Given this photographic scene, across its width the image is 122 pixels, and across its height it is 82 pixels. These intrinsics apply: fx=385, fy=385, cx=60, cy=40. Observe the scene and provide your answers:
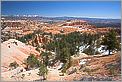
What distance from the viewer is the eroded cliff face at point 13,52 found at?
17.4 feet

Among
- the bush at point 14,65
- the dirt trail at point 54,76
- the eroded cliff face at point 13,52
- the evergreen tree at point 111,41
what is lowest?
the dirt trail at point 54,76

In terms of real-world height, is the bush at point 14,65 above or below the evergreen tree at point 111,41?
below

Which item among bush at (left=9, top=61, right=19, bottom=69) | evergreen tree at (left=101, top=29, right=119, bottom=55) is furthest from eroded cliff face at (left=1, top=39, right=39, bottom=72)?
evergreen tree at (left=101, top=29, right=119, bottom=55)

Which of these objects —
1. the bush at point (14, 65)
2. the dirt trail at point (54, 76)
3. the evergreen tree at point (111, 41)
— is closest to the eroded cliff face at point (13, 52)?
the bush at point (14, 65)

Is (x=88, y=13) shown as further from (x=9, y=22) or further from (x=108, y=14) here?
(x=9, y=22)

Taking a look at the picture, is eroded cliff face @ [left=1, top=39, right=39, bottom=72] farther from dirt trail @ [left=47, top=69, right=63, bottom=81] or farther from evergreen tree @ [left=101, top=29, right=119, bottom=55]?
evergreen tree @ [left=101, top=29, right=119, bottom=55]

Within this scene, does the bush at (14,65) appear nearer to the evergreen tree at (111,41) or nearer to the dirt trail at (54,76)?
the dirt trail at (54,76)

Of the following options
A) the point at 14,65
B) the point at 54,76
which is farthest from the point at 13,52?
the point at 54,76

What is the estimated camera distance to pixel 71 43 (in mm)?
5406

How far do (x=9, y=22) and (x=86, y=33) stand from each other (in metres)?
1.10

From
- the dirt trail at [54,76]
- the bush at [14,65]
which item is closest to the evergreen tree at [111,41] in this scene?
the dirt trail at [54,76]

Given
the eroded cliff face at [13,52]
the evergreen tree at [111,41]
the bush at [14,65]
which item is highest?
the evergreen tree at [111,41]

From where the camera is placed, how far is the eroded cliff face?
5309 mm

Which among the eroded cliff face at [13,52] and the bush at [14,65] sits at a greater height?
the eroded cliff face at [13,52]
